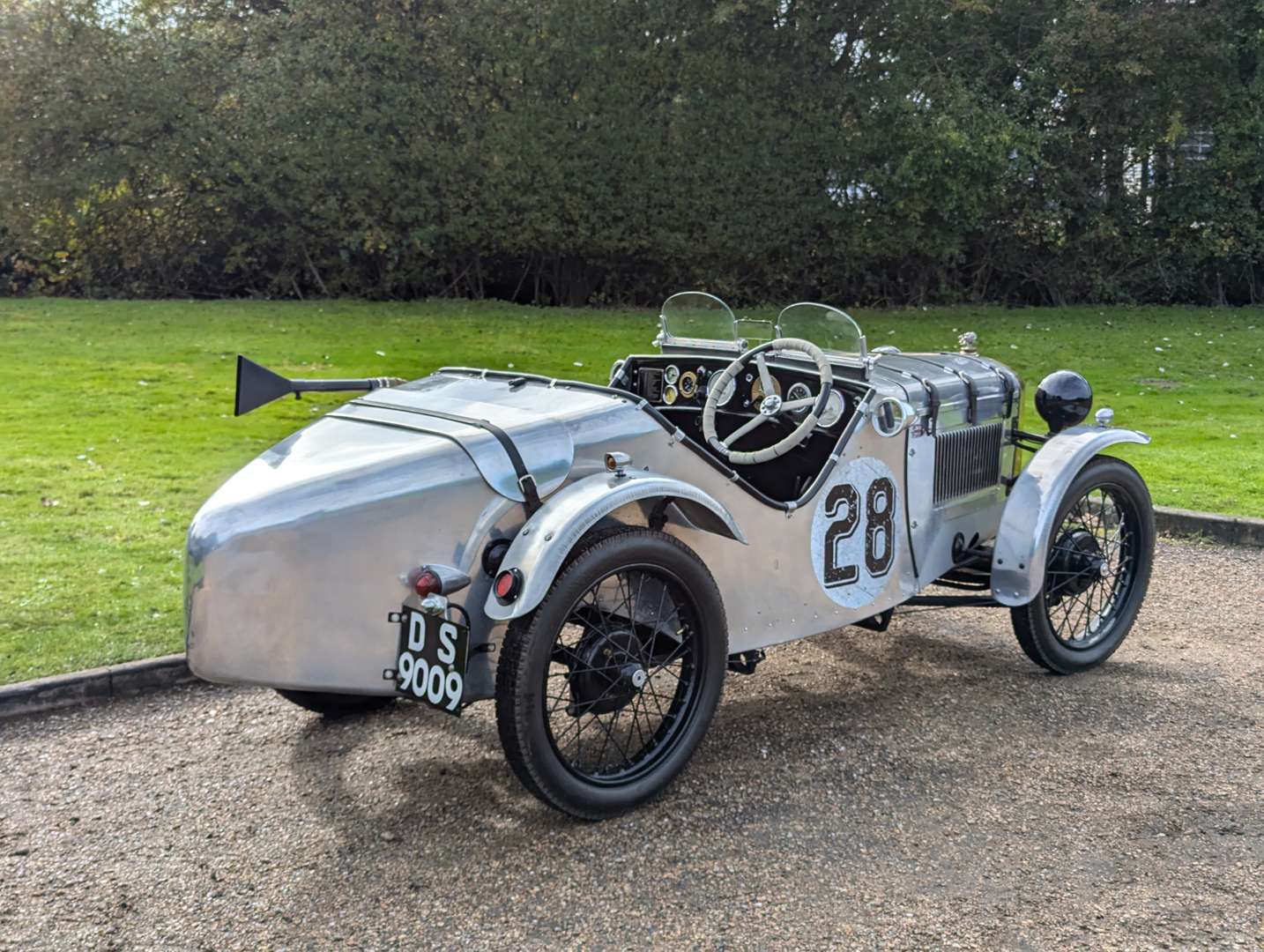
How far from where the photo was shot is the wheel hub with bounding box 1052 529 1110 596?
4570 millimetres

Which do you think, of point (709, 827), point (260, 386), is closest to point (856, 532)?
point (709, 827)

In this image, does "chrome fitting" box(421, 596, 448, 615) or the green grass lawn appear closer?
"chrome fitting" box(421, 596, 448, 615)

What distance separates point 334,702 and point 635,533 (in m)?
1.39

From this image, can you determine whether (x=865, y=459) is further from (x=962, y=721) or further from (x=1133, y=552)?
(x=1133, y=552)

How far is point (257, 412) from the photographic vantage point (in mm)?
9172

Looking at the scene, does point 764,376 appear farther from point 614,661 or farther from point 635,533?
point 614,661

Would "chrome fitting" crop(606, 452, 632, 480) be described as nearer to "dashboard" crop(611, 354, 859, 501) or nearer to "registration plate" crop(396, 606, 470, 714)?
"registration plate" crop(396, 606, 470, 714)

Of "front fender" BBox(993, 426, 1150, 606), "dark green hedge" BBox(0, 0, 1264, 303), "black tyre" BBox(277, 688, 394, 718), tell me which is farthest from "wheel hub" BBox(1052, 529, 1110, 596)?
"dark green hedge" BBox(0, 0, 1264, 303)

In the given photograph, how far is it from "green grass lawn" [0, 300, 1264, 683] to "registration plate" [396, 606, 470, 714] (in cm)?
181

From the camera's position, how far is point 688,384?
4.60 metres

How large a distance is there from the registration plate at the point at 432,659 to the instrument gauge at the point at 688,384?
1.85 meters

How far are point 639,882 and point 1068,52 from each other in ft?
51.1

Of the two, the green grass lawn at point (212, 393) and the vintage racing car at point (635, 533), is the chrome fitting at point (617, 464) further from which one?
the green grass lawn at point (212, 393)

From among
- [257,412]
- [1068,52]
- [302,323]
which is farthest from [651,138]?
[257,412]
